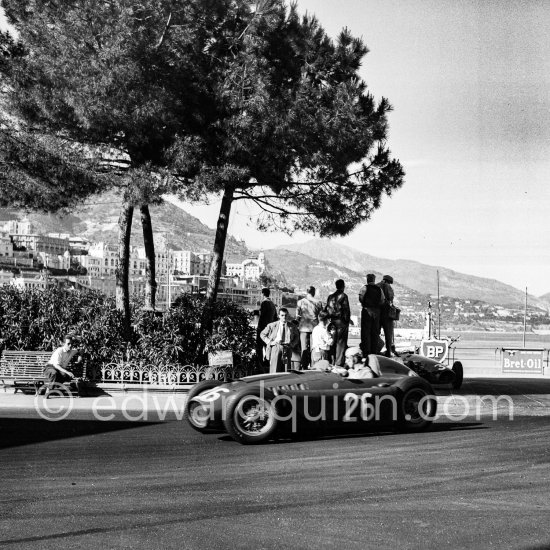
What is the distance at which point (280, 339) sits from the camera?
17281mm

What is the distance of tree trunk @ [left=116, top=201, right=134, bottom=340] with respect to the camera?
18953 mm

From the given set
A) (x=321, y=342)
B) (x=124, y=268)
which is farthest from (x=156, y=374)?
(x=321, y=342)

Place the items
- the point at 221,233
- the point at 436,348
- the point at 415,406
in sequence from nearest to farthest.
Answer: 1. the point at 415,406
2. the point at 221,233
3. the point at 436,348

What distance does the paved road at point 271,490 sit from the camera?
6566 millimetres

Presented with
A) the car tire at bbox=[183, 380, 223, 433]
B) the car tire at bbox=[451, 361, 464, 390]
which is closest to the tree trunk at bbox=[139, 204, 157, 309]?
the car tire at bbox=[451, 361, 464, 390]

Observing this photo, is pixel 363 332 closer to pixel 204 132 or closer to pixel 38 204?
pixel 204 132

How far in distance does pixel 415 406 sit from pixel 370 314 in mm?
6511

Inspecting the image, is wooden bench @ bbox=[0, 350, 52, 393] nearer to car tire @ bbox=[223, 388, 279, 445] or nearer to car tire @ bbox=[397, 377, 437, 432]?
car tire @ bbox=[223, 388, 279, 445]

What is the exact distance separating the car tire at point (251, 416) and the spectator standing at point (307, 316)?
6773 mm

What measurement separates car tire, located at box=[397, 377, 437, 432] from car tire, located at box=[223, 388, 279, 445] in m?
2.11

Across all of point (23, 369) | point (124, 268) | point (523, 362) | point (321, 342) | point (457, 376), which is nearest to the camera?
point (321, 342)

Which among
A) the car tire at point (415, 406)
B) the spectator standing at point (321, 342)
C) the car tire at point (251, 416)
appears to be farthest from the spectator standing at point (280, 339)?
the car tire at point (251, 416)

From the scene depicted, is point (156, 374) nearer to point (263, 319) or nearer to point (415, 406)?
point (263, 319)

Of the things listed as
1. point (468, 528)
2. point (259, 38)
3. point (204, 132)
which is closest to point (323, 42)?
point (259, 38)
